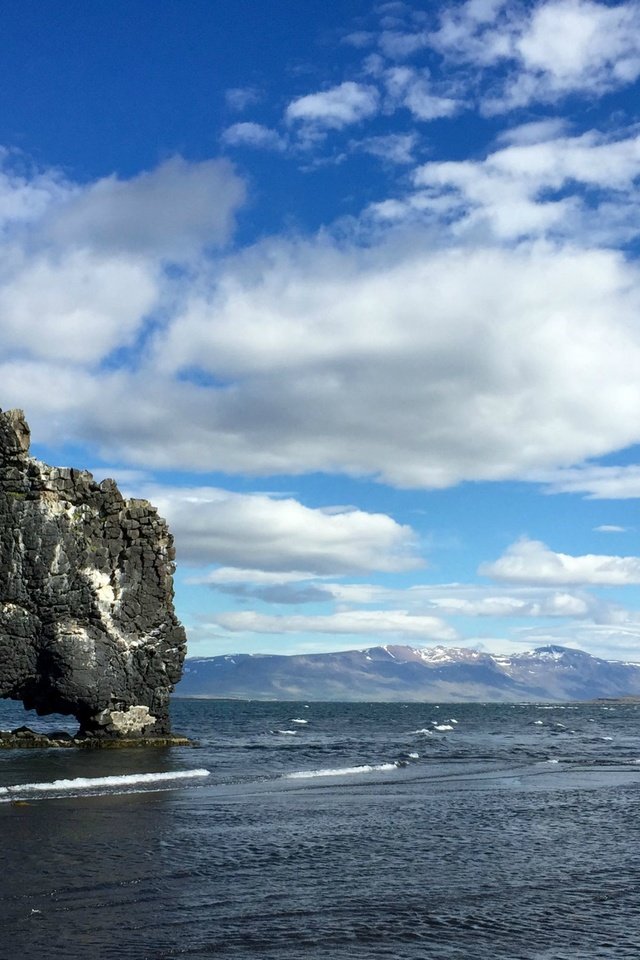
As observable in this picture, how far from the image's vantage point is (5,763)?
59.0m

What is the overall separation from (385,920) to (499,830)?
48.8 feet

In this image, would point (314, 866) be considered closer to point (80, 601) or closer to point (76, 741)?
point (76, 741)

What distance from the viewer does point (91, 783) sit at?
47.3 m

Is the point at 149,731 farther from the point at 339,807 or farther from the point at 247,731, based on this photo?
the point at 339,807

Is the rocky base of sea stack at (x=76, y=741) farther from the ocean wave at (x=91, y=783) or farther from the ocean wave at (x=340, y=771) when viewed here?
the ocean wave at (x=91, y=783)

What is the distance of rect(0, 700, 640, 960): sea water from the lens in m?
17.3

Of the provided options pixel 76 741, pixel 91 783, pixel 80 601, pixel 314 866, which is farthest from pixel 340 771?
pixel 314 866

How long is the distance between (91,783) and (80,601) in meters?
32.5

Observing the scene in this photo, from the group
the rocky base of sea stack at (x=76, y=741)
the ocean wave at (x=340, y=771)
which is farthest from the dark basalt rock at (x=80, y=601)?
the ocean wave at (x=340, y=771)

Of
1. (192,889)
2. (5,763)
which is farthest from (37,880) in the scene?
(5,763)

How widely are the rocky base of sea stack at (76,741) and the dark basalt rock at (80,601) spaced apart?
151 centimetres

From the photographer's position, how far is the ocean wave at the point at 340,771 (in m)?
54.4

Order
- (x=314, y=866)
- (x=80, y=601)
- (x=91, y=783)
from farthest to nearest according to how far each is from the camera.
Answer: (x=80, y=601) < (x=91, y=783) < (x=314, y=866)

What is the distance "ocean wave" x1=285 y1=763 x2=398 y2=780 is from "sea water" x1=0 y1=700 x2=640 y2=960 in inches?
29.2
